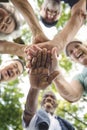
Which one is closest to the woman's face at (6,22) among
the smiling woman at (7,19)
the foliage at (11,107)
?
the smiling woman at (7,19)

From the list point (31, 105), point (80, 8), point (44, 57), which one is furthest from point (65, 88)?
point (80, 8)

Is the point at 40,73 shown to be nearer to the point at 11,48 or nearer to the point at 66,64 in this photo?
the point at 11,48

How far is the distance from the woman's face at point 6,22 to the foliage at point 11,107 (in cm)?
58

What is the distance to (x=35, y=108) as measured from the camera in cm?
219

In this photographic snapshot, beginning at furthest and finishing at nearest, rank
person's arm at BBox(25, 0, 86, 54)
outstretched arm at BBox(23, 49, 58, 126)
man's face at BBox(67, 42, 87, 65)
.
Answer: man's face at BBox(67, 42, 87, 65)
person's arm at BBox(25, 0, 86, 54)
outstretched arm at BBox(23, 49, 58, 126)

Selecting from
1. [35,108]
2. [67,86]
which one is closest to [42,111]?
[35,108]

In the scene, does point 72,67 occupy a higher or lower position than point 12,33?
lower

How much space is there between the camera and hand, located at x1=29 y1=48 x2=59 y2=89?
6.49 ft

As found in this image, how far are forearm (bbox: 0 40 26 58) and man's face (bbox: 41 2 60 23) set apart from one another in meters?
0.23

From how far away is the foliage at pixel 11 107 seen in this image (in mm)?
2730

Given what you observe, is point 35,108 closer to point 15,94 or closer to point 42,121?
point 42,121

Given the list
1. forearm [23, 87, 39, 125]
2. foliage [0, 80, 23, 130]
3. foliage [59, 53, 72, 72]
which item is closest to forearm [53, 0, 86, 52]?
forearm [23, 87, 39, 125]

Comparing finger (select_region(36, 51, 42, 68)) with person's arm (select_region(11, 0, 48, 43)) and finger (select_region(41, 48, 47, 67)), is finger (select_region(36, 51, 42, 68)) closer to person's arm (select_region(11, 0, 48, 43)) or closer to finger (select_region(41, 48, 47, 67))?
finger (select_region(41, 48, 47, 67))

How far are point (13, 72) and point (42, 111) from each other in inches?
16.6
